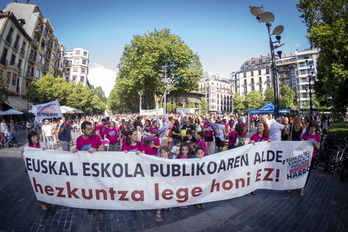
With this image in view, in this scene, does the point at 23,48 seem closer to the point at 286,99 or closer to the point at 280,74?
the point at 286,99

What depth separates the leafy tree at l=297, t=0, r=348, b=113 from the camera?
7406 millimetres

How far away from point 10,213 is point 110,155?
2.55 metres

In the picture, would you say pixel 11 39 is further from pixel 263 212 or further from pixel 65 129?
pixel 263 212

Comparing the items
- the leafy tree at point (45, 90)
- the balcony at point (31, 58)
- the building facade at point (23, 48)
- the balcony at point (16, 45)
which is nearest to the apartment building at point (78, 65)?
the building facade at point (23, 48)

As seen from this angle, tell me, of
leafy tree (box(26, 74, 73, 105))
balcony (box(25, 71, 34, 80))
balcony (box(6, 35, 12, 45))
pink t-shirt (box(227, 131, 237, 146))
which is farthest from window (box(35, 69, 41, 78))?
pink t-shirt (box(227, 131, 237, 146))

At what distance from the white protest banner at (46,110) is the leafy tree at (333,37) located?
1355 centimetres

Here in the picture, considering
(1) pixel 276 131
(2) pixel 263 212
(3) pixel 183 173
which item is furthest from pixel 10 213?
(1) pixel 276 131

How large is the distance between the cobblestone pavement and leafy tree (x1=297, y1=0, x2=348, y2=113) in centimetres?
635

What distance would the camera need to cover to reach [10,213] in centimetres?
345

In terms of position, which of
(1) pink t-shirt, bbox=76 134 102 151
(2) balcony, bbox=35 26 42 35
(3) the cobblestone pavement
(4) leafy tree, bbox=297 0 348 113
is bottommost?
(3) the cobblestone pavement

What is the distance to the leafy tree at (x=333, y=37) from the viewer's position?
24.3 feet

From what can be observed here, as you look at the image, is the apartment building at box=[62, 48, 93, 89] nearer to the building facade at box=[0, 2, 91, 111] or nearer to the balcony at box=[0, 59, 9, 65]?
the building facade at box=[0, 2, 91, 111]

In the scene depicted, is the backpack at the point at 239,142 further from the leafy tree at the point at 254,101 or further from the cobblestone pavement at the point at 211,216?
the leafy tree at the point at 254,101

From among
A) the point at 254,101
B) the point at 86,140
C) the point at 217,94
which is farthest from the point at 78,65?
the point at 86,140
